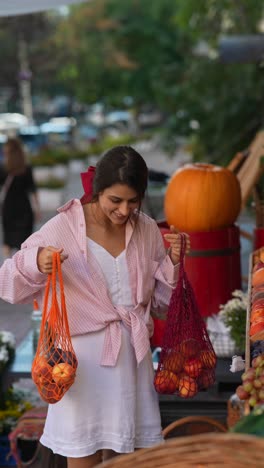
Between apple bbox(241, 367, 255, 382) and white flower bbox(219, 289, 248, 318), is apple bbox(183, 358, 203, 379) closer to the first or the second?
apple bbox(241, 367, 255, 382)

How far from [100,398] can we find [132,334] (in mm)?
291

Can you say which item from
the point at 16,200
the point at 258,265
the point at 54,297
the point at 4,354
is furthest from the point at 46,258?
the point at 16,200

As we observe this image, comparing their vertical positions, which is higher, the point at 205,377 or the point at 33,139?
the point at 205,377

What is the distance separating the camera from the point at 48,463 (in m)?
4.59

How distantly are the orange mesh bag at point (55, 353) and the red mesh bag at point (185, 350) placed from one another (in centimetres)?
49

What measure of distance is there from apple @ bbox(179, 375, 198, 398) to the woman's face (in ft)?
2.70

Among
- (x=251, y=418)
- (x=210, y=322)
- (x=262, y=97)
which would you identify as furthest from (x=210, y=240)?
(x=262, y=97)

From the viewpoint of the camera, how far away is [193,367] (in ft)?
13.7

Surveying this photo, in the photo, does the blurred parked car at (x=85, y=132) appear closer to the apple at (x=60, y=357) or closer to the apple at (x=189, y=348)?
the apple at (x=189, y=348)

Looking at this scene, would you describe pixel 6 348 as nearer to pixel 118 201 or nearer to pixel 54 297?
pixel 54 297

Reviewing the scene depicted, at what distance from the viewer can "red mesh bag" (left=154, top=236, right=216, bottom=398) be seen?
4105mm

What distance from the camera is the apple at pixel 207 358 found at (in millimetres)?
4203

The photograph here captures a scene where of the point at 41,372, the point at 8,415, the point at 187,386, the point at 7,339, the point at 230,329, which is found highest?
the point at 41,372

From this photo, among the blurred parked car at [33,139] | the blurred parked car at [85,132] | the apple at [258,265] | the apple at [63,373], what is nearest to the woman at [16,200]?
the apple at [258,265]
